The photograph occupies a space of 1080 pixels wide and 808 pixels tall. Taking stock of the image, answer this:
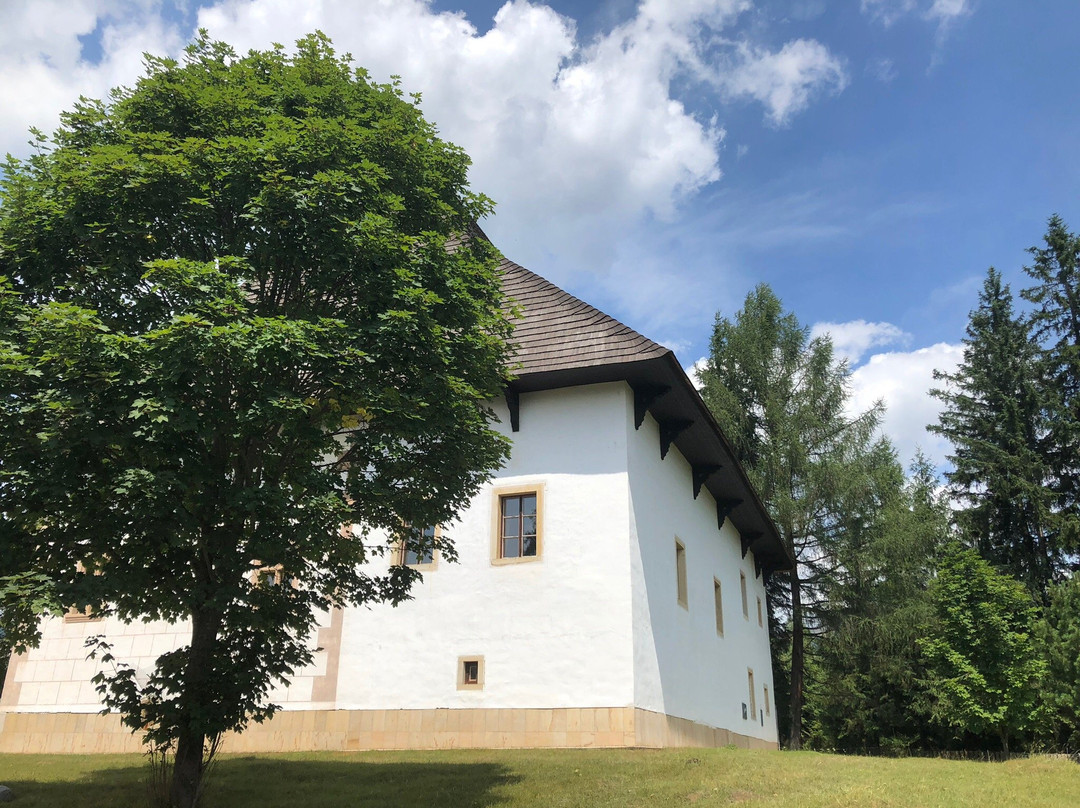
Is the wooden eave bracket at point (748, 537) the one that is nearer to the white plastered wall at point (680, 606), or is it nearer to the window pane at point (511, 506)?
the white plastered wall at point (680, 606)

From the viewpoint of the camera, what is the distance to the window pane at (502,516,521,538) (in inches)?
653

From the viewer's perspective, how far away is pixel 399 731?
1577 cm

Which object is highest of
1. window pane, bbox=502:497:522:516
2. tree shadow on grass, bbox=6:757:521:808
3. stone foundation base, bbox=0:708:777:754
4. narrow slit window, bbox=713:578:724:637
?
window pane, bbox=502:497:522:516

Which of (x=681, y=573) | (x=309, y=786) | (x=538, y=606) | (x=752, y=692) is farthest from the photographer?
(x=752, y=692)

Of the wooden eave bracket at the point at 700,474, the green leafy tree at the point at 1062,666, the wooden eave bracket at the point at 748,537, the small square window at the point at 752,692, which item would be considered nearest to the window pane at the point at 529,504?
the wooden eave bracket at the point at 700,474

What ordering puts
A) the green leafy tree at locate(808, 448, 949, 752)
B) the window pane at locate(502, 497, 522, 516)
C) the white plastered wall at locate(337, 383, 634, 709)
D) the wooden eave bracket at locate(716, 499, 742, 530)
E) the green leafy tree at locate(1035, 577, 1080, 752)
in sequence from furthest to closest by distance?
the green leafy tree at locate(808, 448, 949, 752), the wooden eave bracket at locate(716, 499, 742, 530), the green leafy tree at locate(1035, 577, 1080, 752), the window pane at locate(502, 497, 522, 516), the white plastered wall at locate(337, 383, 634, 709)

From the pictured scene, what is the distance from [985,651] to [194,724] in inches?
869

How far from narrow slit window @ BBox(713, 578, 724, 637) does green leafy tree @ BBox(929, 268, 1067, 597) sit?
45.1 ft

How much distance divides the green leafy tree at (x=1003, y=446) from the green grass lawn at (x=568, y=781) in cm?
1924

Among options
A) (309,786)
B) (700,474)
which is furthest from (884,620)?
(309,786)

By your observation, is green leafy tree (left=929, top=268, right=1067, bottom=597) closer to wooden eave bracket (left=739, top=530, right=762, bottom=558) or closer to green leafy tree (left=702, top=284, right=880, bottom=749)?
green leafy tree (left=702, top=284, right=880, bottom=749)

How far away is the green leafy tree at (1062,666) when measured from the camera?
74.8ft

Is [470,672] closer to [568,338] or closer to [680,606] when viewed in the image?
[680,606]

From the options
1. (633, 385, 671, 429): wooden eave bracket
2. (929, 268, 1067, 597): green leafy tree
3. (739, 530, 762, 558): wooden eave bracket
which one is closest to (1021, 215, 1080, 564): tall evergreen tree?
(929, 268, 1067, 597): green leafy tree
